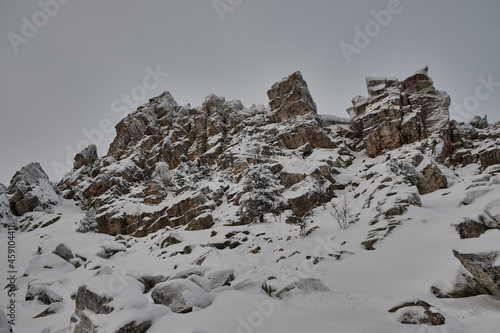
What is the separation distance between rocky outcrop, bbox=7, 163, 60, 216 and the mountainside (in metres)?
0.36

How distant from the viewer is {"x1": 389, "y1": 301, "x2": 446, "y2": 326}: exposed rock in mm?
5504

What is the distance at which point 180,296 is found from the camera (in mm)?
7289

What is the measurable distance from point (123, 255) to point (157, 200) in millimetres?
22104

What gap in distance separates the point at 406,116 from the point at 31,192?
8675cm

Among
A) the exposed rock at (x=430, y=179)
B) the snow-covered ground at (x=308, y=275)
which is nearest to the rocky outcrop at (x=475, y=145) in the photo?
the snow-covered ground at (x=308, y=275)

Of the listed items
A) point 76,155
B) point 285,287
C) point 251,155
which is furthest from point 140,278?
point 76,155

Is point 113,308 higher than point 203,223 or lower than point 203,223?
higher

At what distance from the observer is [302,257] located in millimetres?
14414

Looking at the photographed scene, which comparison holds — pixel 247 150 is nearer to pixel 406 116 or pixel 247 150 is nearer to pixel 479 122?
pixel 406 116

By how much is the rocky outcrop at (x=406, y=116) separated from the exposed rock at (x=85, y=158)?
80350 mm

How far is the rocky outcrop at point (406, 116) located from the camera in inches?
1809

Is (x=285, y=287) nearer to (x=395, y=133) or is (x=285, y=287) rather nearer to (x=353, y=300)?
(x=353, y=300)

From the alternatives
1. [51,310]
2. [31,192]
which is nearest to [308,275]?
[51,310]

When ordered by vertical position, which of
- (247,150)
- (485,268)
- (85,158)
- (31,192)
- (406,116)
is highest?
(85,158)
